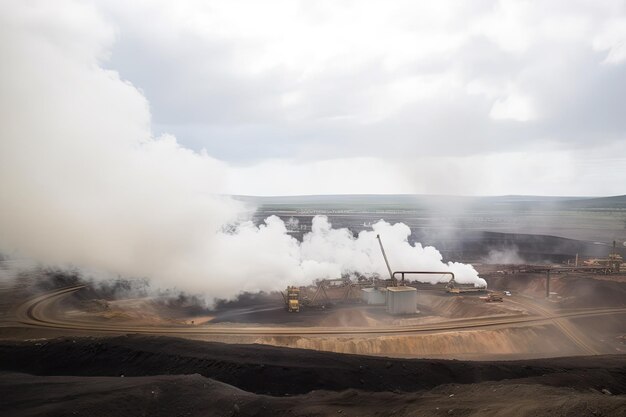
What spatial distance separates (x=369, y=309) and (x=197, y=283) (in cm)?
2127

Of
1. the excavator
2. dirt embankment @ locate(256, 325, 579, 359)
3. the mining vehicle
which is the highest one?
the excavator

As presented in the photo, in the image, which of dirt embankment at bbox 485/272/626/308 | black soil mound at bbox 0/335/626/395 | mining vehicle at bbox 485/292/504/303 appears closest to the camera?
black soil mound at bbox 0/335/626/395

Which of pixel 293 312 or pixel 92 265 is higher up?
pixel 92 265

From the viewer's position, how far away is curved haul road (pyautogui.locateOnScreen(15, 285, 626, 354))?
40094mm

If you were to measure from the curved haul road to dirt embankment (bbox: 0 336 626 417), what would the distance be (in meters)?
8.77

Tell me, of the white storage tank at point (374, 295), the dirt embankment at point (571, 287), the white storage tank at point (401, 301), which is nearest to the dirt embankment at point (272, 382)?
the white storage tank at point (401, 301)

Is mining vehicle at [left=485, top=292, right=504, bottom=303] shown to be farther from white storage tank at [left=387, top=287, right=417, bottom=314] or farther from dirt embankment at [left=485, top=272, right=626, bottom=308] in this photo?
white storage tank at [left=387, top=287, right=417, bottom=314]

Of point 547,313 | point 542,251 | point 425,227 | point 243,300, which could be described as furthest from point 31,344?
point 425,227

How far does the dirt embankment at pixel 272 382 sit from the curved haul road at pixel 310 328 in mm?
8775

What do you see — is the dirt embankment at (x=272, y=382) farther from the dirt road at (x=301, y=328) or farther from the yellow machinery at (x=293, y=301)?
the yellow machinery at (x=293, y=301)

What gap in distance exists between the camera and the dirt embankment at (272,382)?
62.1 feet

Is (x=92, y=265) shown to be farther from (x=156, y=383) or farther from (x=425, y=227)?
(x=425, y=227)

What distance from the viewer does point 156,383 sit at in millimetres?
21516

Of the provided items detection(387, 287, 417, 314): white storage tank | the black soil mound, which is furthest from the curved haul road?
the black soil mound
